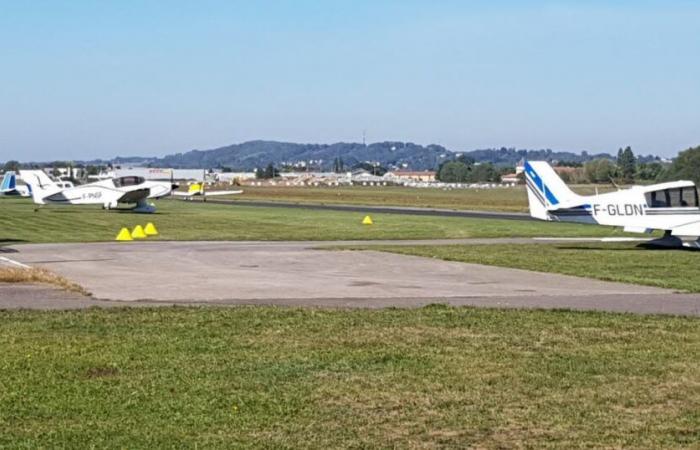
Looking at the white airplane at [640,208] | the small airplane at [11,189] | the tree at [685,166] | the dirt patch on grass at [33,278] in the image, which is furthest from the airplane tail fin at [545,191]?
the small airplane at [11,189]

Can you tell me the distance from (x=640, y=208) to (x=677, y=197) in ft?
3.62

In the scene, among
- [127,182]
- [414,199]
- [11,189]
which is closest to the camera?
[127,182]

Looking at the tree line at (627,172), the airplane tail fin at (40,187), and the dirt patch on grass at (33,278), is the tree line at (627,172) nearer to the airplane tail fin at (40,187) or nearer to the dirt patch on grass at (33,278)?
the airplane tail fin at (40,187)

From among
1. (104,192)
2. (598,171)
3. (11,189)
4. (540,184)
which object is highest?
(598,171)

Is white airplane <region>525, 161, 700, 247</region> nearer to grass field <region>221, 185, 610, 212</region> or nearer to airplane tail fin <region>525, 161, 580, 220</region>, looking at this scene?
airplane tail fin <region>525, 161, 580, 220</region>

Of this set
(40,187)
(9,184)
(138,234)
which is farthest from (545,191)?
(9,184)

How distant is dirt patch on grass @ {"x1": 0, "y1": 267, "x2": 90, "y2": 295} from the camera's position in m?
19.8

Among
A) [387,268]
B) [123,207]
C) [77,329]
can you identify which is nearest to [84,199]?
[123,207]

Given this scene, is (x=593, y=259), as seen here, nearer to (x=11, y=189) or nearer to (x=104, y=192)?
(x=104, y=192)

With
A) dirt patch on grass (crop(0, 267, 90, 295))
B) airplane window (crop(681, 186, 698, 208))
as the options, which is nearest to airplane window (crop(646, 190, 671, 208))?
airplane window (crop(681, 186, 698, 208))

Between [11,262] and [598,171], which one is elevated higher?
[598,171]

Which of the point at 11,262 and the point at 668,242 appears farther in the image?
the point at 668,242

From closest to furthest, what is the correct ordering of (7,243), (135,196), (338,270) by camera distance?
(338,270), (7,243), (135,196)

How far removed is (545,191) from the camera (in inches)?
1310
